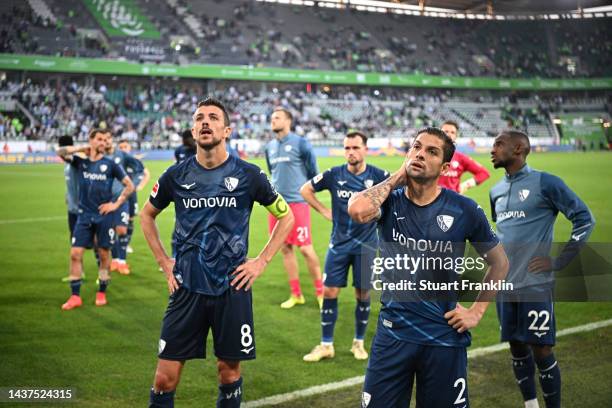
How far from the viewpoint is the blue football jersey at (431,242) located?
11.1 feet

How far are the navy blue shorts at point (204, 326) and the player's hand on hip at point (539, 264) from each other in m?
2.21

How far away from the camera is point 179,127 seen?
148 ft

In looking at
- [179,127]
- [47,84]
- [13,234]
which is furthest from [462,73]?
[13,234]

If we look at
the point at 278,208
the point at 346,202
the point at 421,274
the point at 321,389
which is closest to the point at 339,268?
the point at 346,202

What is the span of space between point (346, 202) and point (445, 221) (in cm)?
312

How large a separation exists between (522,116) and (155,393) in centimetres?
6543

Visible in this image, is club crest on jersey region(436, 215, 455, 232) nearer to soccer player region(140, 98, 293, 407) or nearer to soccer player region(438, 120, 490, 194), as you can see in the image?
soccer player region(140, 98, 293, 407)

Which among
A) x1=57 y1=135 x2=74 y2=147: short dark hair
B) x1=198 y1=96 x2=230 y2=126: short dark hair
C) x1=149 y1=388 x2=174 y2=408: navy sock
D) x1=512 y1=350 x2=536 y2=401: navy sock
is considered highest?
x1=198 y1=96 x2=230 y2=126: short dark hair

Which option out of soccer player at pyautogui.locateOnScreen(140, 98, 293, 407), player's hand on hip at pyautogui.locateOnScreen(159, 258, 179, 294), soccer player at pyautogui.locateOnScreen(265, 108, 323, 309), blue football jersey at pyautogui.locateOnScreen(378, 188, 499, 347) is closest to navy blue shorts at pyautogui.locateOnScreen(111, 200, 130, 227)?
soccer player at pyautogui.locateOnScreen(265, 108, 323, 309)

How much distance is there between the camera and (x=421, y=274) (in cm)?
347

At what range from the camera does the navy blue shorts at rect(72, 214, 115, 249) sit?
27.8 ft

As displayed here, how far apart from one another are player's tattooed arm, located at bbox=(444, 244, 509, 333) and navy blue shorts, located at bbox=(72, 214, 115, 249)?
6.38m

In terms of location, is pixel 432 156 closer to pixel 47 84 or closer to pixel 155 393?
pixel 155 393

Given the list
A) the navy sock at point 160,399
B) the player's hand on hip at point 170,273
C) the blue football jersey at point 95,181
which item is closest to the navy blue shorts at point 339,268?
the player's hand on hip at point 170,273
